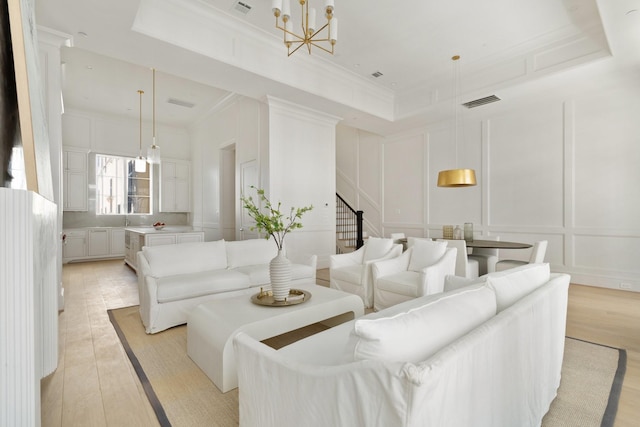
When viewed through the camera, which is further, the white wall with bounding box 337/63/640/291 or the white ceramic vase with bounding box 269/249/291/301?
the white wall with bounding box 337/63/640/291

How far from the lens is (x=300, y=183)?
579 cm

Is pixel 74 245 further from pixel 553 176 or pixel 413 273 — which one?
pixel 553 176

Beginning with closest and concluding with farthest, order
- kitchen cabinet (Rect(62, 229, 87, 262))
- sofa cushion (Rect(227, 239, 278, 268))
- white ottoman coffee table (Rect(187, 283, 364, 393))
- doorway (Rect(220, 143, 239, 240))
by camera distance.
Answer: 1. white ottoman coffee table (Rect(187, 283, 364, 393))
2. sofa cushion (Rect(227, 239, 278, 268))
3. kitchen cabinet (Rect(62, 229, 87, 262))
4. doorway (Rect(220, 143, 239, 240))

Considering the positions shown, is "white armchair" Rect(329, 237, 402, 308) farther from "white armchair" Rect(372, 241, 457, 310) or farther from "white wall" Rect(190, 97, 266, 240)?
"white wall" Rect(190, 97, 266, 240)

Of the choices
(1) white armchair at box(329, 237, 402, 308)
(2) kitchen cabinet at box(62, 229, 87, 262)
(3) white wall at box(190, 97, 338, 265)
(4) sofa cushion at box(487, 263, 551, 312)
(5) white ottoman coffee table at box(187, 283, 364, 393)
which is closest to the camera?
(4) sofa cushion at box(487, 263, 551, 312)

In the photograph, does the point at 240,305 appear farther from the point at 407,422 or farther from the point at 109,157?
the point at 109,157

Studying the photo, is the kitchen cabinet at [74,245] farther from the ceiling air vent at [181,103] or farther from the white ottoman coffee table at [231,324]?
the white ottoman coffee table at [231,324]

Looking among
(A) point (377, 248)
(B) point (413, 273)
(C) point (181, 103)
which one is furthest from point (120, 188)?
(B) point (413, 273)

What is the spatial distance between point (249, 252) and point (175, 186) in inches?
232

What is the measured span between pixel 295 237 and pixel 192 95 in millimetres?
4100

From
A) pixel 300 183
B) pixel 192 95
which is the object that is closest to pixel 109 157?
pixel 192 95

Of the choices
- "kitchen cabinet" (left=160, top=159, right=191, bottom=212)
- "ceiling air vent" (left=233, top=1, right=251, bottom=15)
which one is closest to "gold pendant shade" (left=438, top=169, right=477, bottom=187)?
"ceiling air vent" (left=233, top=1, right=251, bottom=15)

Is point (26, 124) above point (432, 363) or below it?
above

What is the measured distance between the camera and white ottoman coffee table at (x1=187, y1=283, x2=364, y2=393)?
194 centimetres
